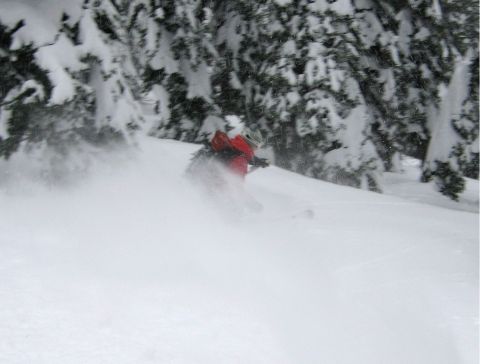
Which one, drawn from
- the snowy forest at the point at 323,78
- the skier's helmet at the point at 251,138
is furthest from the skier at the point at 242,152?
the snowy forest at the point at 323,78

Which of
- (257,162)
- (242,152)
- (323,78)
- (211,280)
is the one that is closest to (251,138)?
(242,152)

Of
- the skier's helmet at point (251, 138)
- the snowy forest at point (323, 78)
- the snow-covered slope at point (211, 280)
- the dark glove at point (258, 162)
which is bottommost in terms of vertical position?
the snow-covered slope at point (211, 280)

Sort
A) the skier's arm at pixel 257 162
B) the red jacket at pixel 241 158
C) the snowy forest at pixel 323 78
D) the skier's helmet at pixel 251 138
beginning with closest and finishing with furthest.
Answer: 1. the red jacket at pixel 241 158
2. the skier's helmet at pixel 251 138
3. the skier's arm at pixel 257 162
4. the snowy forest at pixel 323 78

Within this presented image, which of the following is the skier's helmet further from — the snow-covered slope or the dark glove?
the snow-covered slope

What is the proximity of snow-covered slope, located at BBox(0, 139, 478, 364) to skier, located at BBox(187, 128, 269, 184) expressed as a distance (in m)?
0.42

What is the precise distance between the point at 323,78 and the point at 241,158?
19.2 feet

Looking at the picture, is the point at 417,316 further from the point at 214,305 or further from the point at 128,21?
the point at 128,21

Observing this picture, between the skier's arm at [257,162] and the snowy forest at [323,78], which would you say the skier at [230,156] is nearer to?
the skier's arm at [257,162]

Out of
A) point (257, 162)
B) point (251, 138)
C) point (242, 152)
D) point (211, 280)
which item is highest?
point (251, 138)

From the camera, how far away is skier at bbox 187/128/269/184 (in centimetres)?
748

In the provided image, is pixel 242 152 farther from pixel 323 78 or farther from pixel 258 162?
pixel 323 78

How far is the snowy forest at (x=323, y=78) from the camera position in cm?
1277

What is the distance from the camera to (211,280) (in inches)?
209

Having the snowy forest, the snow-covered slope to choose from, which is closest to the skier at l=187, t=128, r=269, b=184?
the snow-covered slope
